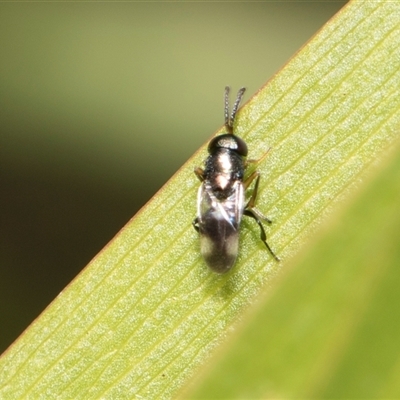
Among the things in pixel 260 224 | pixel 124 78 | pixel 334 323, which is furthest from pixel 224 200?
pixel 334 323

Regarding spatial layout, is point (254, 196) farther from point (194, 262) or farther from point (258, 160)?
point (194, 262)

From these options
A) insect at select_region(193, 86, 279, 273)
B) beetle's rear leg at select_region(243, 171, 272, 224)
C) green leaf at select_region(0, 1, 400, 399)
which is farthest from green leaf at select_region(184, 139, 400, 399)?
beetle's rear leg at select_region(243, 171, 272, 224)

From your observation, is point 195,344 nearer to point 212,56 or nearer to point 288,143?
point 288,143

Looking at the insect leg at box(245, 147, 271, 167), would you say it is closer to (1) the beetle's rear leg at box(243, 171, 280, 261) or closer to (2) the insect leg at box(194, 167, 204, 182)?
(1) the beetle's rear leg at box(243, 171, 280, 261)

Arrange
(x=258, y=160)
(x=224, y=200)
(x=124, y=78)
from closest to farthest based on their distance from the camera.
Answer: (x=258, y=160), (x=224, y=200), (x=124, y=78)

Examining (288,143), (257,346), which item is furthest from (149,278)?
(257,346)
